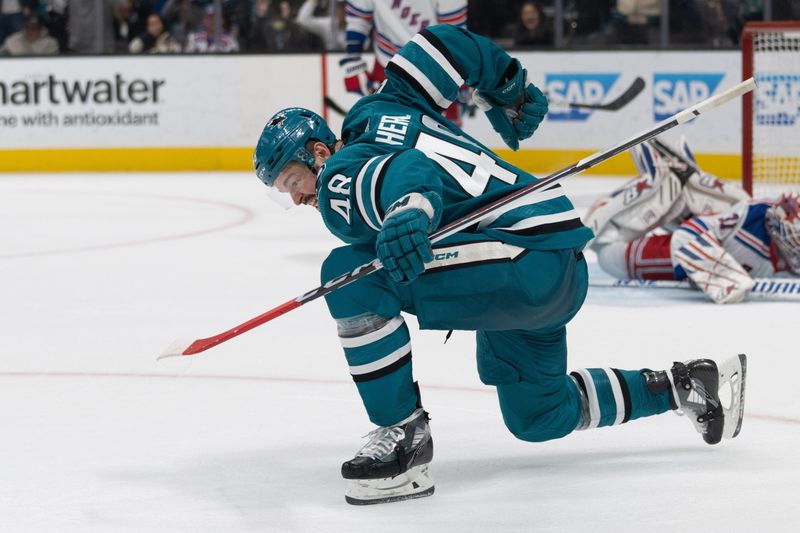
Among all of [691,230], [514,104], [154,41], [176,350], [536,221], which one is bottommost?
[154,41]

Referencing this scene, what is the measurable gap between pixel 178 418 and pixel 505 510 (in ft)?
2.90

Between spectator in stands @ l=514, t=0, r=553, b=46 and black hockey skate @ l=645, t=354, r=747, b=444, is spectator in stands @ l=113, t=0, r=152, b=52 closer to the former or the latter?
spectator in stands @ l=514, t=0, r=553, b=46

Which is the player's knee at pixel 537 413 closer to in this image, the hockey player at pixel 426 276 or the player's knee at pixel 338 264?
the hockey player at pixel 426 276

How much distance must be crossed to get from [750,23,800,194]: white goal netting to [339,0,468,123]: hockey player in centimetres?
124

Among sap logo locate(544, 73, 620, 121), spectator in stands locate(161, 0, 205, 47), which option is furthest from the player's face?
spectator in stands locate(161, 0, 205, 47)

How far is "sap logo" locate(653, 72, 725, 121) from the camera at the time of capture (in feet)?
25.3

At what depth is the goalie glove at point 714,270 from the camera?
4.14m

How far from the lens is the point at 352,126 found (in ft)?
7.57

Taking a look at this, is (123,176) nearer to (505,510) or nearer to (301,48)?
(301,48)

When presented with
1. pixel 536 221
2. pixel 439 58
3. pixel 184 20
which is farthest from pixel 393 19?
pixel 536 221

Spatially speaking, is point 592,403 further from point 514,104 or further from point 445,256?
point 514,104

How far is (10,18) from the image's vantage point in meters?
9.20

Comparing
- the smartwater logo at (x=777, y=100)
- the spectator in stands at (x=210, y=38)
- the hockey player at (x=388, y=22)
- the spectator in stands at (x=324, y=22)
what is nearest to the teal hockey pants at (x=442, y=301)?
the smartwater logo at (x=777, y=100)

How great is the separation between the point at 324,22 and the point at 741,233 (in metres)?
4.87
